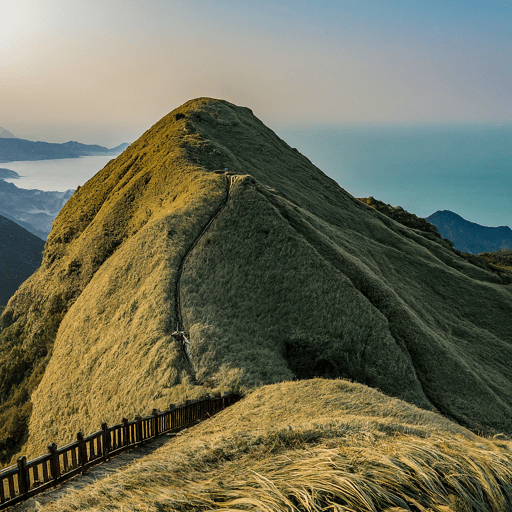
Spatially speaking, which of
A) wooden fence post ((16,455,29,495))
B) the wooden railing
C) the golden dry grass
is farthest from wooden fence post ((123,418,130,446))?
the golden dry grass

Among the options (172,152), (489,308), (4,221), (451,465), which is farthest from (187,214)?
(4,221)

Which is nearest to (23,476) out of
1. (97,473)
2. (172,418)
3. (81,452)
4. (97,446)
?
(81,452)

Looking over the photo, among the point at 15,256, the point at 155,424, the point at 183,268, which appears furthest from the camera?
the point at 15,256

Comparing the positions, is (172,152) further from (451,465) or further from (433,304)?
(451,465)

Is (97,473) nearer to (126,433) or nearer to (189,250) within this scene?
(126,433)

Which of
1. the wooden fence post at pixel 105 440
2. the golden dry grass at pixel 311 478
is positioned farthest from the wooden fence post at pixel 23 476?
the wooden fence post at pixel 105 440

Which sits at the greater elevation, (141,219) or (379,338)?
(141,219)

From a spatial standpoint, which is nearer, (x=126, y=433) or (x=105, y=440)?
(x=105, y=440)
